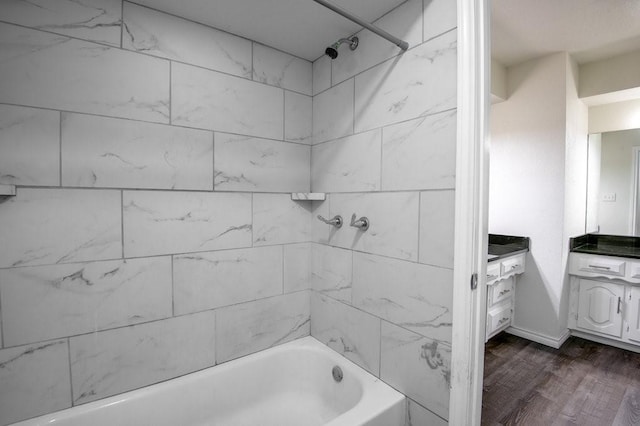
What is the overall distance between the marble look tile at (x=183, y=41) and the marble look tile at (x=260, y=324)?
1.31 m

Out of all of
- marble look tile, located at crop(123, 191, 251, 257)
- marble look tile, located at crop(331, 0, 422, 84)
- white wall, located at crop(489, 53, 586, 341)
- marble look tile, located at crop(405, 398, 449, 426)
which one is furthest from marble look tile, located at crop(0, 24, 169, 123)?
white wall, located at crop(489, 53, 586, 341)

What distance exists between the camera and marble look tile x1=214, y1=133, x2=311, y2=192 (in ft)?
5.03

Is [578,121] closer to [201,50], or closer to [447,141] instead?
[447,141]

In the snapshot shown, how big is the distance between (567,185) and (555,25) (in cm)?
132

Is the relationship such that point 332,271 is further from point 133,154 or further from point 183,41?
point 183,41

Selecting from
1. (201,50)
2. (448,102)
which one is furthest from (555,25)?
(201,50)

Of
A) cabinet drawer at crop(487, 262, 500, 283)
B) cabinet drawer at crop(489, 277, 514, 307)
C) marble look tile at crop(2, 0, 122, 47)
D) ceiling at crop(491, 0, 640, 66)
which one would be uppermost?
ceiling at crop(491, 0, 640, 66)

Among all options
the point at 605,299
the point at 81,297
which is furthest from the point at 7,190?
the point at 605,299

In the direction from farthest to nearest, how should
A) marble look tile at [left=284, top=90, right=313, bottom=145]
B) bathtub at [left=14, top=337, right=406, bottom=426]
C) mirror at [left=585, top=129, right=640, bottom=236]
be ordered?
1. mirror at [left=585, top=129, right=640, bottom=236]
2. marble look tile at [left=284, top=90, right=313, bottom=145]
3. bathtub at [left=14, top=337, right=406, bottom=426]

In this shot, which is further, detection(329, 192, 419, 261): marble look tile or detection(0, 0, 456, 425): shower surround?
detection(329, 192, 419, 261): marble look tile

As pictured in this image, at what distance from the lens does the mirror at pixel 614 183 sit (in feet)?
9.26

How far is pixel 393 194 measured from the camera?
1.35m

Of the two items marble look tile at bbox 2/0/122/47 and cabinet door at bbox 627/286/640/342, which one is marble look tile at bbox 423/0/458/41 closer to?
marble look tile at bbox 2/0/122/47

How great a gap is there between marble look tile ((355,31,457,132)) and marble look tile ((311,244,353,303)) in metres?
0.72
